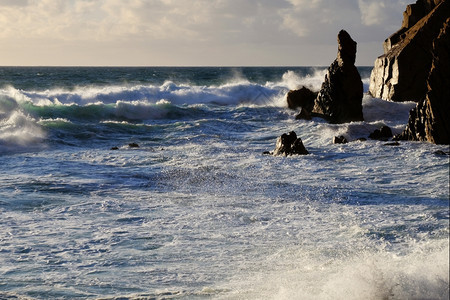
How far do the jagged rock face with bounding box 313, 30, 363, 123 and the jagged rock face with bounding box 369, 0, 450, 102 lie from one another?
268 centimetres

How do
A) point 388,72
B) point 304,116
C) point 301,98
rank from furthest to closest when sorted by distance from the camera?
1. point 301,98
2. point 388,72
3. point 304,116

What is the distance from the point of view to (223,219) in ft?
31.6

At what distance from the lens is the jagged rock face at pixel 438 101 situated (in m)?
15.4

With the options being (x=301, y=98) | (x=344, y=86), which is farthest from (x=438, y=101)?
(x=301, y=98)

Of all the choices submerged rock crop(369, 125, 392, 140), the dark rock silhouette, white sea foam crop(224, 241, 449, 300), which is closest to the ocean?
white sea foam crop(224, 241, 449, 300)

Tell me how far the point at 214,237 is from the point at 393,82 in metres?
18.9

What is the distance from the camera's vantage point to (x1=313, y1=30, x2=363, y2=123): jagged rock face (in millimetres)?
23047

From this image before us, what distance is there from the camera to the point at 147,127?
2498 cm

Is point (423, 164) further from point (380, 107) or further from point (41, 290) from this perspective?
point (380, 107)

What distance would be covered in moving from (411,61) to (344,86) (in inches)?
133

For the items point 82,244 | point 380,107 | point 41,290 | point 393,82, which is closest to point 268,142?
point 380,107

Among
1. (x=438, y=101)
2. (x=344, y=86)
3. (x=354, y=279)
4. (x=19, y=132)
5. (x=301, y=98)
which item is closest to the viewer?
(x=354, y=279)

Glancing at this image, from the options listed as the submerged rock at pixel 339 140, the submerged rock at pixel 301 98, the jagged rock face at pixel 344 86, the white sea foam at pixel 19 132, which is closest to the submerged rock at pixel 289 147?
the submerged rock at pixel 339 140

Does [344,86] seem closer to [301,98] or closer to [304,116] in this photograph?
[304,116]
